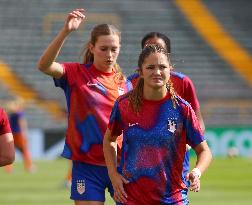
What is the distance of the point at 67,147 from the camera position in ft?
26.2

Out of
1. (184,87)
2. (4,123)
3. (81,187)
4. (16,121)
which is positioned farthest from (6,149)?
(16,121)

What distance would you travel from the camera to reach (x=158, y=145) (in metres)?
6.43

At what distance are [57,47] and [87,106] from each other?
0.66m

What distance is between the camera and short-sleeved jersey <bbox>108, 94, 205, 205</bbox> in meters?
6.44

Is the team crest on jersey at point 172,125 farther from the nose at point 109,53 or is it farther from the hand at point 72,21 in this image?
the nose at point 109,53

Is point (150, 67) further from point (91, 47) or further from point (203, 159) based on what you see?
point (91, 47)

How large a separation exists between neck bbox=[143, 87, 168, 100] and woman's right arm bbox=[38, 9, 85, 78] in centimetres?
122

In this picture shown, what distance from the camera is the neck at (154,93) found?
6391 millimetres

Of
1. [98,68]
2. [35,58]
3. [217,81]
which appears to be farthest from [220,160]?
[98,68]

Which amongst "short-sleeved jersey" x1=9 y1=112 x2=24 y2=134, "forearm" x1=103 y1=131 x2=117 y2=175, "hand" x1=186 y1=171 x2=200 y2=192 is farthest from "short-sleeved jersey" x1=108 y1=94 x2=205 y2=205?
"short-sleeved jersey" x1=9 y1=112 x2=24 y2=134

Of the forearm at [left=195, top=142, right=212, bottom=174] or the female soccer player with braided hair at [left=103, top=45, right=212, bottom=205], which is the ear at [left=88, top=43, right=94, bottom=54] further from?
the forearm at [left=195, top=142, right=212, bottom=174]

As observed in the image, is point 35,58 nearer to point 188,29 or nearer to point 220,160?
point 188,29

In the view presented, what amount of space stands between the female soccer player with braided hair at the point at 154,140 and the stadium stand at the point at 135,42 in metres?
24.3

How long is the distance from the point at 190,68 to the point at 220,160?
7.25 metres
